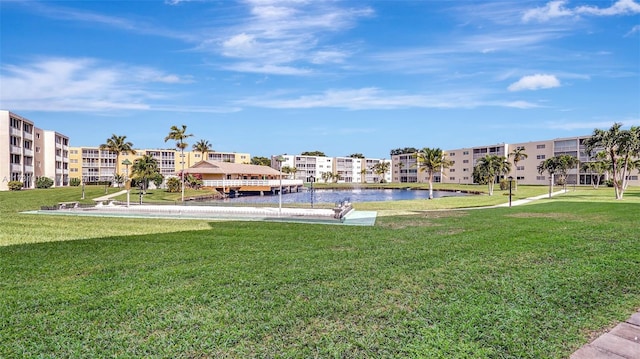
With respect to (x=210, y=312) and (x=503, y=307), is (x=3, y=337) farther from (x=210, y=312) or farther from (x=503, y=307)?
(x=503, y=307)

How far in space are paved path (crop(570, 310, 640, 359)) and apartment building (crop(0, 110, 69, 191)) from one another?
54767mm

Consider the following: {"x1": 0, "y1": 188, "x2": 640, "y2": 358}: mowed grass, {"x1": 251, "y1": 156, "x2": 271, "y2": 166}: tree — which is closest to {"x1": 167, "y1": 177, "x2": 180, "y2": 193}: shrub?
{"x1": 0, "y1": 188, "x2": 640, "y2": 358}: mowed grass

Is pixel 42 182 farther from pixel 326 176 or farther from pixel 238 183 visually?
pixel 326 176

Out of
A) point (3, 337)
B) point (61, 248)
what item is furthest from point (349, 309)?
point (61, 248)

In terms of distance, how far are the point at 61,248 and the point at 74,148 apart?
81.7 metres

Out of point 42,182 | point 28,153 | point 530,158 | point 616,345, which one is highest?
point 530,158

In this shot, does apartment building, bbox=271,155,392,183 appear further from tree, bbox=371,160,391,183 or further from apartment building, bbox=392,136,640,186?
apartment building, bbox=392,136,640,186

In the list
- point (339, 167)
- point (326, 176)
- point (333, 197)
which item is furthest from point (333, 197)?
point (339, 167)

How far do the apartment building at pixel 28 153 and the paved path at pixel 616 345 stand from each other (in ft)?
180

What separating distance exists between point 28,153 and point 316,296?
58064 mm

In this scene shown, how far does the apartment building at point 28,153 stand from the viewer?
42.5 metres

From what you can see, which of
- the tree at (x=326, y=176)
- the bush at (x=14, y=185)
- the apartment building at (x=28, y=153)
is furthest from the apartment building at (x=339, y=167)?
the bush at (x=14, y=185)

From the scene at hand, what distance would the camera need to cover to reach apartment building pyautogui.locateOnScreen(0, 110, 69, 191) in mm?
42500

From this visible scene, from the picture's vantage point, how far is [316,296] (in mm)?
5293
